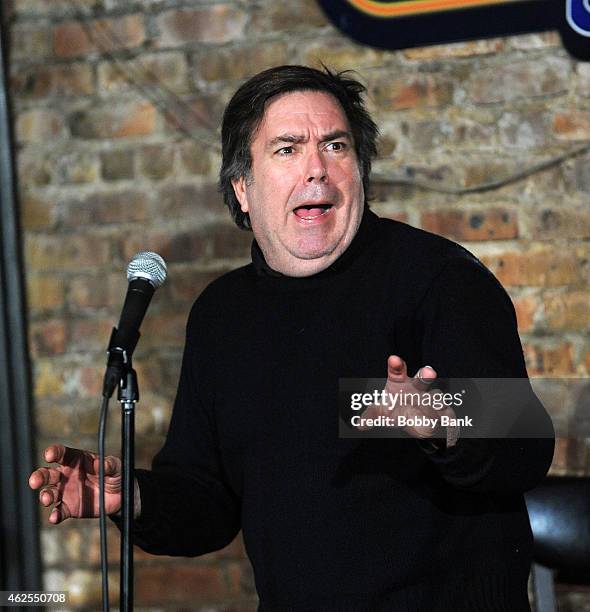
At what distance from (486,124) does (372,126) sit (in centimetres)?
44

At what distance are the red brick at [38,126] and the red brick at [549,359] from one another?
1254mm

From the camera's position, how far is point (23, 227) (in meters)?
2.41

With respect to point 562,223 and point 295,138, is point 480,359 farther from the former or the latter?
point 562,223

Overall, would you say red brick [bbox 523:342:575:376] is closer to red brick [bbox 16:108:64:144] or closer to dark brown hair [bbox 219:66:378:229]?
dark brown hair [bbox 219:66:378:229]

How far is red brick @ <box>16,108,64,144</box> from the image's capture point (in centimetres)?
238

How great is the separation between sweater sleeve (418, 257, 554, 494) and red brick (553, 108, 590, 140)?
69 centimetres

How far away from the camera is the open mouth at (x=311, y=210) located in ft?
5.33

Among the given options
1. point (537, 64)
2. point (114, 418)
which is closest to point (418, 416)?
point (537, 64)

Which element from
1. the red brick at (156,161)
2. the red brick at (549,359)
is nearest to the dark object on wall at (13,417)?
the red brick at (156,161)

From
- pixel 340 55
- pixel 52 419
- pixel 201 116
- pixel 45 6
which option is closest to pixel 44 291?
pixel 52 419

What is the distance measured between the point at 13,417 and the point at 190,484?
0.85 metres

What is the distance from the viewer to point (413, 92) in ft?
7.07

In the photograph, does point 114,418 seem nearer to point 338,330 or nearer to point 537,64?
point 338,330

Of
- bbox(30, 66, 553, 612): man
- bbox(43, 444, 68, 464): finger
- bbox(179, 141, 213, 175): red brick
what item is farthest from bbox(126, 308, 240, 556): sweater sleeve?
bbox(179, 141, 213, 175): red brick
